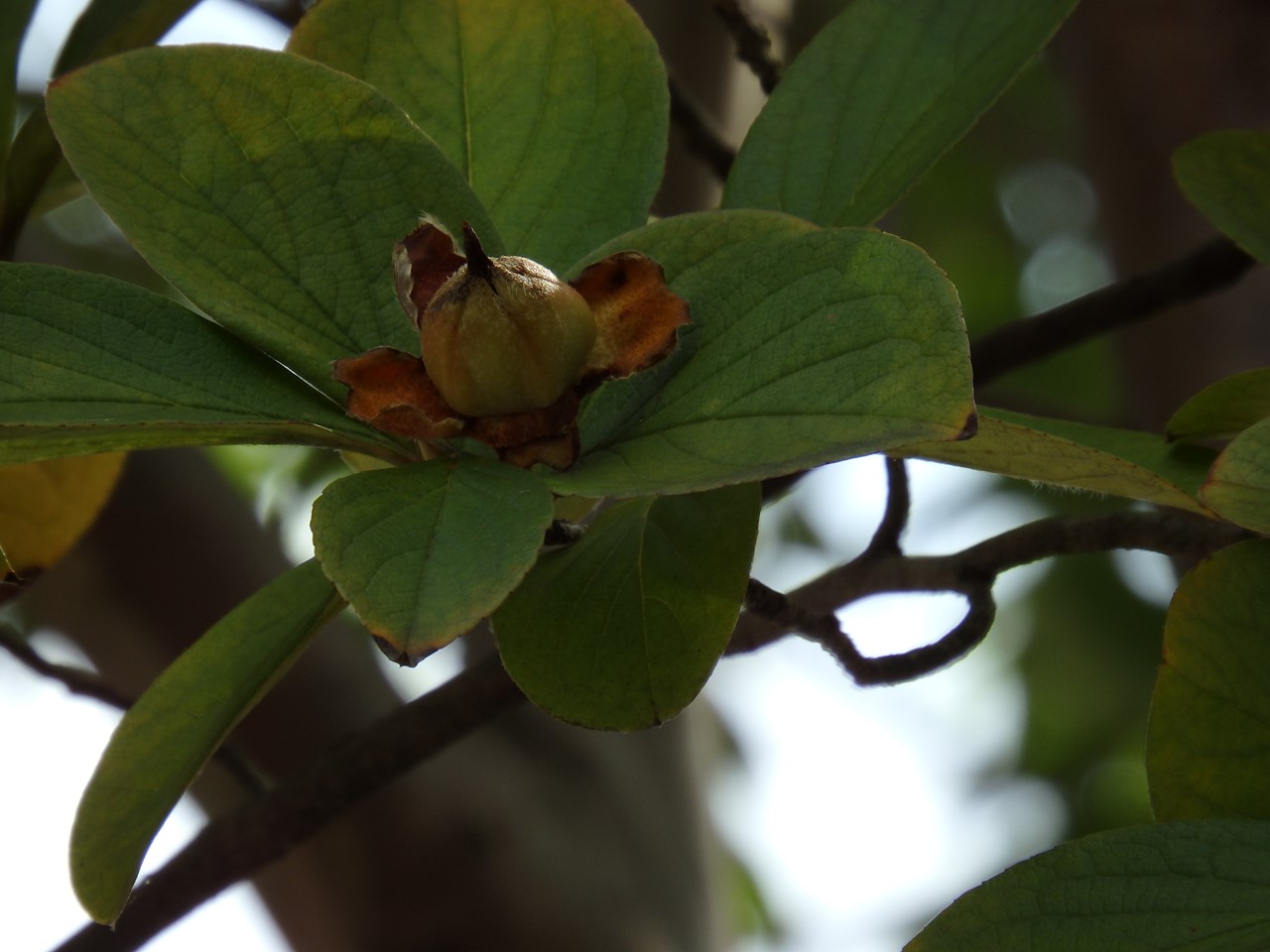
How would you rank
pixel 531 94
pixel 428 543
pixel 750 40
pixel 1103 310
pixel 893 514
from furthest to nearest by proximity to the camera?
pixel 1103 310 → pixel 750 40 → pixel 893 514 → pixel 531 94 → pixel 428 543

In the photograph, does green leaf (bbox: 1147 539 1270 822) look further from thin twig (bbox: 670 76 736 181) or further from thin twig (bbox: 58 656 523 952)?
thin twig (bbox: 670 76 736 181)

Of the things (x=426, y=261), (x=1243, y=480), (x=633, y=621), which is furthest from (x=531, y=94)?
(x=1243, y=480)

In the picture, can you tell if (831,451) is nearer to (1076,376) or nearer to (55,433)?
(55,433)

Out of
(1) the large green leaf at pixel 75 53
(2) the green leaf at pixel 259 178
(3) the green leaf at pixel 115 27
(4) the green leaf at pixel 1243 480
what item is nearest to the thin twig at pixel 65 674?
(1) the large green leaf at pixel 75 53

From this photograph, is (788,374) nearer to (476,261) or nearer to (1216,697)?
(476,261)

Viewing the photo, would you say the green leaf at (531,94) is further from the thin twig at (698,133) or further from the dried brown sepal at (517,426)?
the thin twig at (698,133)

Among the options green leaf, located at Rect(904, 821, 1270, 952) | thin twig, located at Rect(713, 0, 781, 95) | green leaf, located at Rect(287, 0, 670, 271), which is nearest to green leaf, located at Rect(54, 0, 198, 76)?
green leaf, located at Rect(287, 0, 670, 271)
